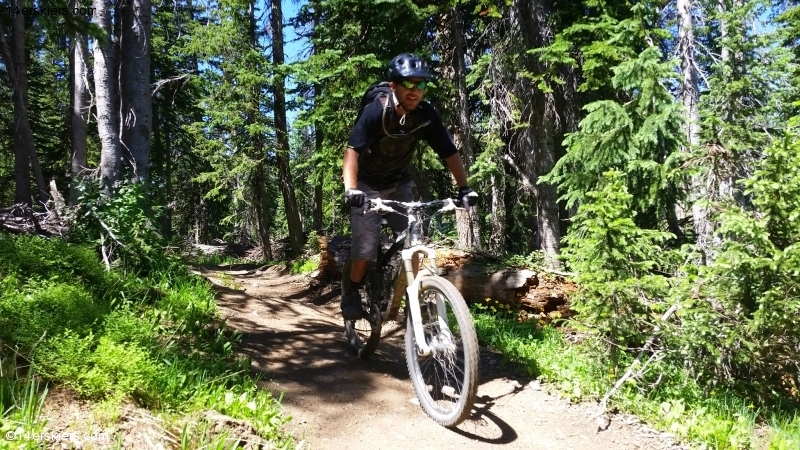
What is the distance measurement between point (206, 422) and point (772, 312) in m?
4.17

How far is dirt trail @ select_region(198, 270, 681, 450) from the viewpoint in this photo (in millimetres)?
3391

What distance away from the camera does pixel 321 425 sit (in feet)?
11.3

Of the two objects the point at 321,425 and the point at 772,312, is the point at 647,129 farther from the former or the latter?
the point at 321,425

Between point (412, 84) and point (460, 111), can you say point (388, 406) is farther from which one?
point (460, 111)

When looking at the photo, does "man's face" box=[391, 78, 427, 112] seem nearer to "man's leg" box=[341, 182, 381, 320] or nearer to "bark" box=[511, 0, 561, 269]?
"man's leg" box=[341, 182, 381, 320]

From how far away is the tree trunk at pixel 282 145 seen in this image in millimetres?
16250

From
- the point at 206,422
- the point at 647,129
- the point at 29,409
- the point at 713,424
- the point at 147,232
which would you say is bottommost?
the point at 713,424

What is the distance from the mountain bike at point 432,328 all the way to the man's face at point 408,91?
2.71 feet

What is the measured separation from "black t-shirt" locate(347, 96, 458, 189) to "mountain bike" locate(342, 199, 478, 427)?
1.50 feet

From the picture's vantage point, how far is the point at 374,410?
Answer: 3.77 m

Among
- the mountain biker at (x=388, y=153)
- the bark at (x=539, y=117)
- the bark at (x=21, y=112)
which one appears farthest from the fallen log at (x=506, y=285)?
the bark at (x=21, y=112)

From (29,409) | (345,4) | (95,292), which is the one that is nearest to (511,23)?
(345,4)

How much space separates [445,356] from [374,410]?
0.75 meters

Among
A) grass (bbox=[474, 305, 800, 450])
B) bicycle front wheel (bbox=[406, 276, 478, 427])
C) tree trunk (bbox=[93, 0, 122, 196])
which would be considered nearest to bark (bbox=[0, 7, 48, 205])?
tree trunk (bbox=[93, 0, 122, 196])
